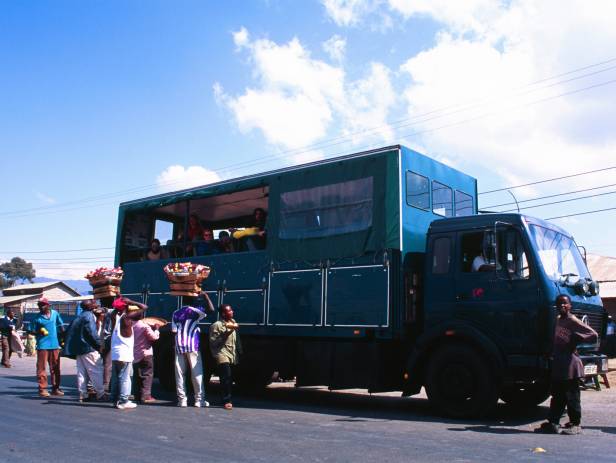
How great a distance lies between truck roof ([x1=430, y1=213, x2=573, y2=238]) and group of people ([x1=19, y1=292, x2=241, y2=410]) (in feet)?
11.5

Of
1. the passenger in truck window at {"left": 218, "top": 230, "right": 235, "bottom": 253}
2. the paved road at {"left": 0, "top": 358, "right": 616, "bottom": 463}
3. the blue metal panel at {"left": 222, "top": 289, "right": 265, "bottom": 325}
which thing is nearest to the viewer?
the paved road at {"left": 0, "top": 358, "right": 616, "bottom": 463}

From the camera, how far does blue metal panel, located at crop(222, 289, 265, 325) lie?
11.1m

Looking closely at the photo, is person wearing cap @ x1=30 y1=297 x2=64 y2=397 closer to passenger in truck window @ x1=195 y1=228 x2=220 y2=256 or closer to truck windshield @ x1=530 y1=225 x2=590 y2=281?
passenger in truck window @ x1=195 y1=228 x2=220 y2=256

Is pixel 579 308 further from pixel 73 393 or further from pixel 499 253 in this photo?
pixel 73 393

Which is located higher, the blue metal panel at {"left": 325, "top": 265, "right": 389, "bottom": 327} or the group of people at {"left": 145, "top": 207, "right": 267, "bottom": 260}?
the group of people at {"left": 145, "top": 207, "right": 267, "bottom": 260}

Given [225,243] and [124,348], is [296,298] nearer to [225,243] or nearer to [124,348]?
[225,243]

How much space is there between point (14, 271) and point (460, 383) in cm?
9387

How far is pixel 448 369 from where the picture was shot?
8.92 metres

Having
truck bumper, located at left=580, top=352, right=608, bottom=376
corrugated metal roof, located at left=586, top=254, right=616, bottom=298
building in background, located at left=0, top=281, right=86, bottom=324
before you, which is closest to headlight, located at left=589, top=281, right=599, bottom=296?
truck bumper, located at left=580, top=352, right=608, bottom=376

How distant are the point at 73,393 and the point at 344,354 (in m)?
5.45

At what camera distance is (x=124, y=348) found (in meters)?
9.94

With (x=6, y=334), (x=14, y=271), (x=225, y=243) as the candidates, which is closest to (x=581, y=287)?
(x=225, y=243)

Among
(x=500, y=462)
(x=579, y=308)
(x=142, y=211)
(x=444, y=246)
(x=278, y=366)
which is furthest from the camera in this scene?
(x=142, y=211)

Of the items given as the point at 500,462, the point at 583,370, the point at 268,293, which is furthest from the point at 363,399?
the point at 500,462
